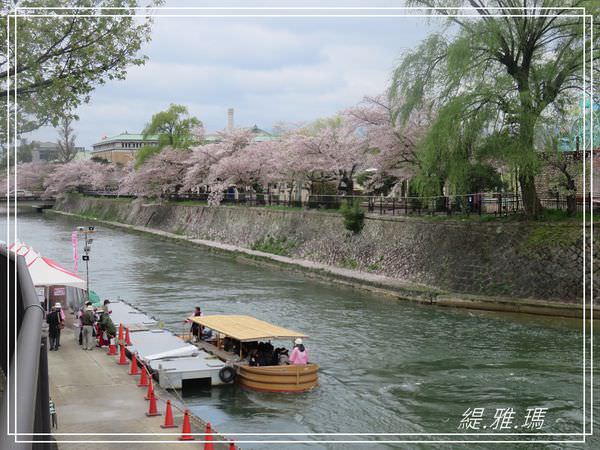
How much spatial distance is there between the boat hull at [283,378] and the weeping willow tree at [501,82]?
13.4 m

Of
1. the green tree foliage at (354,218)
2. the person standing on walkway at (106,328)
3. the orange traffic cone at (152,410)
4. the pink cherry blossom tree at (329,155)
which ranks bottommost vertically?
the orange traffic cone at (152,410)

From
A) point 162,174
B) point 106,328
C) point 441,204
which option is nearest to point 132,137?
point 162,174

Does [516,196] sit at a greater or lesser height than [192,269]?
greater

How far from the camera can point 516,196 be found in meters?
30.7

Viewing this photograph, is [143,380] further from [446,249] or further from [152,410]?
[446,249]

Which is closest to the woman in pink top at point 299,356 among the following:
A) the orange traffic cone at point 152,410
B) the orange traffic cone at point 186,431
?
the orange traffic cone at point 152,410

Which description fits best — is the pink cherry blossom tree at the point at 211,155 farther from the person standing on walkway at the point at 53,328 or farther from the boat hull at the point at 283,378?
the boat hull at the point at 283,378

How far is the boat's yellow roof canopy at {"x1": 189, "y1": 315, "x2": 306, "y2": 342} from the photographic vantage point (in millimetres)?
17078

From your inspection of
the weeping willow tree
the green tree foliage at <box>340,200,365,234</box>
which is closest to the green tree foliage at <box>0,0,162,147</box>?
the weeping willow tree

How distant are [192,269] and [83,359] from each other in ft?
72.9

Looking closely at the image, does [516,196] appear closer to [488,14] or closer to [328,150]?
[488,14]

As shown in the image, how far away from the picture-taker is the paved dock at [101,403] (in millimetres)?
10812

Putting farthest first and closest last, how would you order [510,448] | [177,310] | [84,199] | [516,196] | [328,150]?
[84,199]
[328,150]
[516,196]
[177,310]
[510,448]

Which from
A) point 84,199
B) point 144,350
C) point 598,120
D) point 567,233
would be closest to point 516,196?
point 567,233
